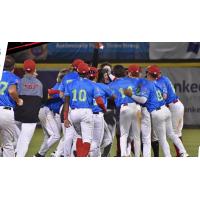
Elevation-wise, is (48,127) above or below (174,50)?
below

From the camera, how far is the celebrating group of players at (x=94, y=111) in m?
8.23

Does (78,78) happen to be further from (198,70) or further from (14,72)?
(198,70)

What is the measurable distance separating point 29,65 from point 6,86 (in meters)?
0.35

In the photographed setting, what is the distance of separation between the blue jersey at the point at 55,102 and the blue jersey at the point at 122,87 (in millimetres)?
577

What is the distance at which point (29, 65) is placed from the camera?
8461 millimetres

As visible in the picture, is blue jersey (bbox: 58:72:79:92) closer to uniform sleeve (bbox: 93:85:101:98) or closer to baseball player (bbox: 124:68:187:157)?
uniform sleeve (bbox: 93:85:101:98)

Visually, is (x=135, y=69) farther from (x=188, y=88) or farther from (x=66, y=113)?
(x=66, y=113)

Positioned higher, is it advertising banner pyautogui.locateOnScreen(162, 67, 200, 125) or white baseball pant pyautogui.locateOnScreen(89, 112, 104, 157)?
advertising banner pyautogui.locateOnScreen(162, 67, 200, 125)

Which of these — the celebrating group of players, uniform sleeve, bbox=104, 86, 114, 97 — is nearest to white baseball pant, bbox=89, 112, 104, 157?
the celebrating group of players

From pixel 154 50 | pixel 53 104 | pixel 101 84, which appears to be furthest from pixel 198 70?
pixel 53 104

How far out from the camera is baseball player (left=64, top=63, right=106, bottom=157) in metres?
8.20

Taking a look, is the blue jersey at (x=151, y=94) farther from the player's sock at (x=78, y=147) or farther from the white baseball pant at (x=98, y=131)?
the player's sock at (x=78, y=147)

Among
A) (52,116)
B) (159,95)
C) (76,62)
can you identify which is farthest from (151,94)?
(52,116)

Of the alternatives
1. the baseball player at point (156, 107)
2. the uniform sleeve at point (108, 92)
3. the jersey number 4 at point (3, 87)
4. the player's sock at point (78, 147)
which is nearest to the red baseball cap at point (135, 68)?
the baseball player at point (156, 107)
